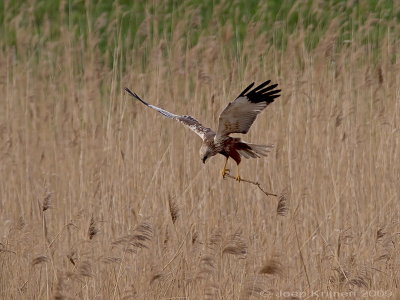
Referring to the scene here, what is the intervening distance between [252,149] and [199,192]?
1.12 meters

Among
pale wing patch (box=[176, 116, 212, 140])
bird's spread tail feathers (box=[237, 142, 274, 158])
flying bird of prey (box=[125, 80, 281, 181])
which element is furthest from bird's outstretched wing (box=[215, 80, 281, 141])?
pale wing patch (box=[176, 116, 212, 140])

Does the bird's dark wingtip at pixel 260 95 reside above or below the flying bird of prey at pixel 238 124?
above

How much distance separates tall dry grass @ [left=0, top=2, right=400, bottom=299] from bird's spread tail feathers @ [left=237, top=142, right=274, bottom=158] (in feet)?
1.22

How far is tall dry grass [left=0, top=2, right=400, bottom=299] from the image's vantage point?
442 cm

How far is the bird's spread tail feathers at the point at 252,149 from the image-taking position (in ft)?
13.7

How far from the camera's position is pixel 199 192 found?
5309 mm

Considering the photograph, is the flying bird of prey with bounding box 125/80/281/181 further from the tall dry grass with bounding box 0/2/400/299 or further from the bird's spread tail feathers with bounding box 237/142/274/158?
the tall dry grass with bounding box 0/2/400/299

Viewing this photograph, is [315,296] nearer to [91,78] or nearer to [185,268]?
[185,268]

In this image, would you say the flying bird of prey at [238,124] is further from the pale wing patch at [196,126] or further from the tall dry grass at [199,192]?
the tall dry grass at [199,192]

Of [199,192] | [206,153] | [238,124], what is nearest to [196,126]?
[206,153]

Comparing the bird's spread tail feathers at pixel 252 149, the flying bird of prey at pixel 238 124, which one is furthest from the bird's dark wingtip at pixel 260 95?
the bird's spread tail feathers at pixel 252 149

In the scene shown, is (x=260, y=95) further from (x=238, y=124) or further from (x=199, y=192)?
(x=199, y=192)

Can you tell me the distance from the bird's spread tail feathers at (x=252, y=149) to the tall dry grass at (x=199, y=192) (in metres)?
0.37

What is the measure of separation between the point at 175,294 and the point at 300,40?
230 centimetres
